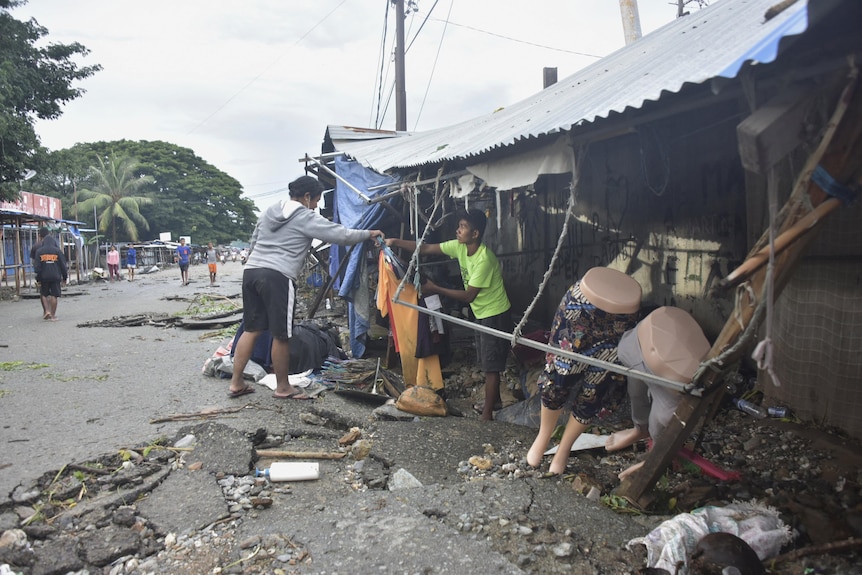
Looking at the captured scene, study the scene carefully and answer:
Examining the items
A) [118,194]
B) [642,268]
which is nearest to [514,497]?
[642,268]

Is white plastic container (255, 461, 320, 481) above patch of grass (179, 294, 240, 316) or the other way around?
the other way around

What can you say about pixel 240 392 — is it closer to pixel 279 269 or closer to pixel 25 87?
pixel 279 269

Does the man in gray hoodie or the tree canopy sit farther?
the tree canopy

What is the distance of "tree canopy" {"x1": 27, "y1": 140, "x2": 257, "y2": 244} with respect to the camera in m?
43.0

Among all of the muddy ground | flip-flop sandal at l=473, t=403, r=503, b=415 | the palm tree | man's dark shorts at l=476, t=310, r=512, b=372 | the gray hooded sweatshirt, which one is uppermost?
the palm tree

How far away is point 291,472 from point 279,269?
1996 mm

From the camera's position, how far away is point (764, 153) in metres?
2.06

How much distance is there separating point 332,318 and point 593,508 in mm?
7946

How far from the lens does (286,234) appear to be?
4824 mm

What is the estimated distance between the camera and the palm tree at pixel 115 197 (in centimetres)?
3803

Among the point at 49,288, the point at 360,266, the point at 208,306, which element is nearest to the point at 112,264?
the point at 208,306

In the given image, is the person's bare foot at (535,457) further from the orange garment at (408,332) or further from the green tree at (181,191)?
the green tree at (181,191)

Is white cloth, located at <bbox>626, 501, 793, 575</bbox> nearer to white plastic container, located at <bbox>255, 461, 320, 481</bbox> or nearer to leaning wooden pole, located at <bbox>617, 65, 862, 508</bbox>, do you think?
leaning wooden pole, located at <bbox>617, 65, 862, 508</bbox>

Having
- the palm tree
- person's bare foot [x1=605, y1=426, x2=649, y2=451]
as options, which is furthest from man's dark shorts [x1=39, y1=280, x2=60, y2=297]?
the palm tree
